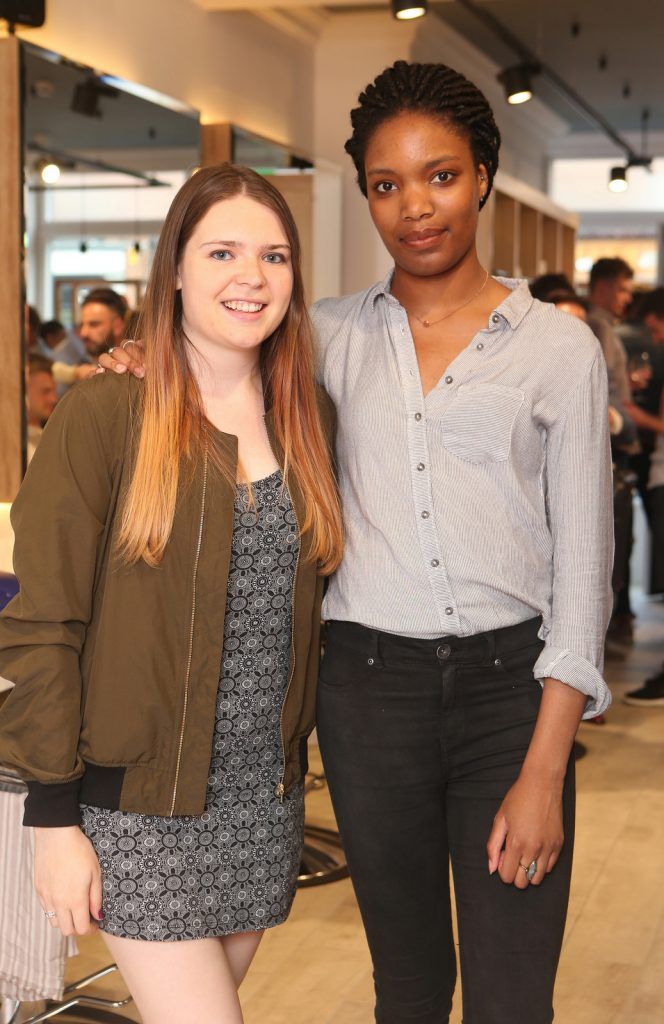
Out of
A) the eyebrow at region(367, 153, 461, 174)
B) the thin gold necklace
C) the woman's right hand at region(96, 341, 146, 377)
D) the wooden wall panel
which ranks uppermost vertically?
the wooden wall panel

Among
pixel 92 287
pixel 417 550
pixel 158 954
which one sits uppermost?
pixel 92 287

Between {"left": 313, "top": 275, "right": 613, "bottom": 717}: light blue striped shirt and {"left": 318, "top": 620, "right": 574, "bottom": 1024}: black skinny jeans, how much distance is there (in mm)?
47

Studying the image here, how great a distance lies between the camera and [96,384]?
A: 1.63 m

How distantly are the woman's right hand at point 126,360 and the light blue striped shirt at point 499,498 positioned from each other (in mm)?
333

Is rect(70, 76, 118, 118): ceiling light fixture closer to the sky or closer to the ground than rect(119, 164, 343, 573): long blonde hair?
closer to the sky

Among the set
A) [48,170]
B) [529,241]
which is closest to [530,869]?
[48,170]

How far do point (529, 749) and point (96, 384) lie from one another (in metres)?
0.74

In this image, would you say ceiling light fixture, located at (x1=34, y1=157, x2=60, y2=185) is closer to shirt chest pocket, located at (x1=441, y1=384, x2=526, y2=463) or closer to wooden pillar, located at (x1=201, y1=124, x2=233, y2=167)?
wooden pillar, located at (x1=201, y1=124, x2=233, y2=167)

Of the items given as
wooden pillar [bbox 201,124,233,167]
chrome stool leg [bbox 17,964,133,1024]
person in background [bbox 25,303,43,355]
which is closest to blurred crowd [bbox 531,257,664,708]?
wooden pillar [bbox 201,124,233,167]

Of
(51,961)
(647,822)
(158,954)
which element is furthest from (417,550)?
(647,822)

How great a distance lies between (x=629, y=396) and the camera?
6207mm

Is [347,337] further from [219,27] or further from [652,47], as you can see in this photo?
[652,47]

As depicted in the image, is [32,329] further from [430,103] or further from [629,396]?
[629,396]

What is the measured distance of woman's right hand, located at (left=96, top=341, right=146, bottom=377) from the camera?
1679 mm
